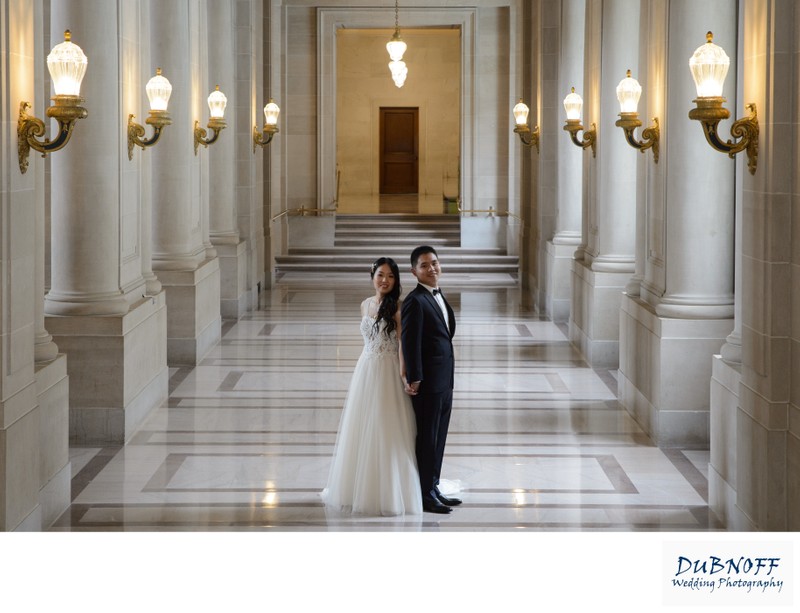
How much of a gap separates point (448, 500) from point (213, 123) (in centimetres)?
828

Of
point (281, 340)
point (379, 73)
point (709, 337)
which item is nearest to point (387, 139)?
point (379, 73)

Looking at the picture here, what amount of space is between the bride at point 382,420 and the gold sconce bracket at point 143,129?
4.17 metres

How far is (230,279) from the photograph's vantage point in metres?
18.1

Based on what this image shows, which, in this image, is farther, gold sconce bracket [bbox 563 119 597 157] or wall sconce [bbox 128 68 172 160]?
gold sconce bracket [bbox 563 119 597 157]

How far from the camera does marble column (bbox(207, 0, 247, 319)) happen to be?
17.6 metres

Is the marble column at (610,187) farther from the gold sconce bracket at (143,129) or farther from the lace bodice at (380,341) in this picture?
the lace bodice at (380,341)

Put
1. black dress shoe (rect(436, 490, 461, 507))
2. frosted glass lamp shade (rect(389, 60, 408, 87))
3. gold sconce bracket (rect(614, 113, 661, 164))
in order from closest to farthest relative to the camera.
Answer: black dress shoe (rect(436, 490, 461, 507)), gold sconce bracket (rect(614, 113, 661, 164)), frosted glass lamp shade (rect(389, 60, 408, 87))

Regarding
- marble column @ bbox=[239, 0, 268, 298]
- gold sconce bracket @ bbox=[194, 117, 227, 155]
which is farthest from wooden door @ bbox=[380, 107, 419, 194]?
gold sconce bracket @ bbox=[194, 117, 227, 155]

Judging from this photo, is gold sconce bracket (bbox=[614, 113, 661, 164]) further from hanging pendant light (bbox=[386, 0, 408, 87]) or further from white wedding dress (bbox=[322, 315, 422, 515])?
hanging pendant light (bbox=[386, 0, 408, 87])

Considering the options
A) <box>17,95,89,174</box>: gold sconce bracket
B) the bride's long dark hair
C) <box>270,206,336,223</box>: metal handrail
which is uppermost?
<box>17,95,89,174</box>: gold sconce bracket

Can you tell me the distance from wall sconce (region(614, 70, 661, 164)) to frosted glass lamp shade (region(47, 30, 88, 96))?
5261 millimetres

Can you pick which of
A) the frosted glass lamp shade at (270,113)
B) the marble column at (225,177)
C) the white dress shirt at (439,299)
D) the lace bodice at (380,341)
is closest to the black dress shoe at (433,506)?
the lace bodice at (380,341)

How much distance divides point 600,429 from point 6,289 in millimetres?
5798

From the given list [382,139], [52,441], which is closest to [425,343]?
[52,441]
